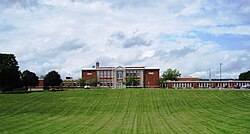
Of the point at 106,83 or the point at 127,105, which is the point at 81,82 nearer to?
the point at 106,83

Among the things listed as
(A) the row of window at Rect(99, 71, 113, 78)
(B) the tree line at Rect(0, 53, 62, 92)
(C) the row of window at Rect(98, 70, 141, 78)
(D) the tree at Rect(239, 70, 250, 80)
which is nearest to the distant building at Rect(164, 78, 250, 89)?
(C) the row of window at Rect(98, 70, 141, 78)

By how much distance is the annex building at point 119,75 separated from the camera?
127438 millimetres

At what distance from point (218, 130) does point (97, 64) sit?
110 metres

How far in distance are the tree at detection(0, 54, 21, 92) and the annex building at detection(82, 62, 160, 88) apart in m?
43.0

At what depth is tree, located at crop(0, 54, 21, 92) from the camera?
268ft

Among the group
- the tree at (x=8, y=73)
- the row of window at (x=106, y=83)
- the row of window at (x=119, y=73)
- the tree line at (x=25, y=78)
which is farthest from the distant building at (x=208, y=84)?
the tree at (x=8, y=73)

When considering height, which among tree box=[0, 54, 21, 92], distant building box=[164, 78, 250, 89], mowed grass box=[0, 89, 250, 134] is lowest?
mowed grass box=[0, 89, 250, 134]

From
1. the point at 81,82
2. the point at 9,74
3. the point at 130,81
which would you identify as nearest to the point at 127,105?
the point at 9,74

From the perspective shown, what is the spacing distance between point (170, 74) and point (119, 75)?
20.4 meters

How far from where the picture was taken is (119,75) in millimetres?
131750

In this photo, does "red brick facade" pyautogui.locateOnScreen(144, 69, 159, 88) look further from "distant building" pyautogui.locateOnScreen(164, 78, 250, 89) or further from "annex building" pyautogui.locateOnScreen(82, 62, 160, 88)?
"distant building" pyautogui.locateOnScreen(164, 78, 250, 89)

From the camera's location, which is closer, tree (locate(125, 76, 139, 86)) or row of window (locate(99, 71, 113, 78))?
tree (locate(125, 76, 139, 86))

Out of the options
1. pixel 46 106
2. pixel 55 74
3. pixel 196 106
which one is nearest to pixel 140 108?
pixel 196 106

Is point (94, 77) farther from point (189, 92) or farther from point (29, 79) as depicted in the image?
point (189, 92)
